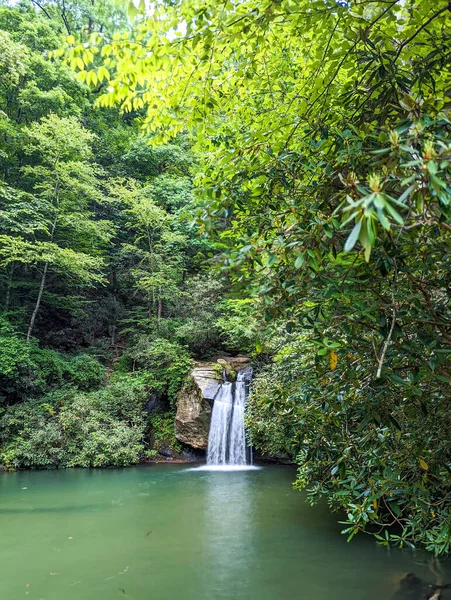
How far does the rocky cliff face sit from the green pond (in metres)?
2.47

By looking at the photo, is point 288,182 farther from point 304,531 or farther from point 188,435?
point 188,435

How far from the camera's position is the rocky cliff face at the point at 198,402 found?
10.2 m

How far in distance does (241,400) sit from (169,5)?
9.04 metres

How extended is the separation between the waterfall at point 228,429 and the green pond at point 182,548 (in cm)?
218

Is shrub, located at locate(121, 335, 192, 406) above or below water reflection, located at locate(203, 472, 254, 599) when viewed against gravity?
above

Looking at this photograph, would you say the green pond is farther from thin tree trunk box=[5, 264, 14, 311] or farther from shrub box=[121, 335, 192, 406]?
thin tree trunk box=[5, 264, 14, 311]

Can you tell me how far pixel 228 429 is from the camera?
1008 cm

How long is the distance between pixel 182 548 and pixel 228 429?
5368 mm

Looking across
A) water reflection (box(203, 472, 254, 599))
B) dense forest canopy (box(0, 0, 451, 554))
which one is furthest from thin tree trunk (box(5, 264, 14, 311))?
dense forest canopy (box(0, 0, 451, 554))

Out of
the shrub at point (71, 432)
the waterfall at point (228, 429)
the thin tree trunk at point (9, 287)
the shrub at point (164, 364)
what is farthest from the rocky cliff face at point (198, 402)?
the thin tree trunk at point (9, 287)

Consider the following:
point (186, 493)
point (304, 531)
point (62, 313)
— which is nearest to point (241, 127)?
point (304, 531)

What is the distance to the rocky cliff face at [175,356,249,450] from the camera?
10.2 metres

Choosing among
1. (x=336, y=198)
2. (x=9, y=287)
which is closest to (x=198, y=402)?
(x=9, y=287)

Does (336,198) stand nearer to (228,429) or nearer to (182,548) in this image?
(182,548)
